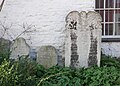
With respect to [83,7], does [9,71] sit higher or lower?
lower

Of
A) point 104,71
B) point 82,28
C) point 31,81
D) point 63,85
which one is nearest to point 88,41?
point 82,28

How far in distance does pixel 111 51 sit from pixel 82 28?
137 cm

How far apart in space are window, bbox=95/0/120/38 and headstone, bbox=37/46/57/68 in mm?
1579

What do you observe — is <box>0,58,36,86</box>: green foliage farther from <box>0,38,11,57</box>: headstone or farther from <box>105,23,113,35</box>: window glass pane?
<box>105,23,113,35</box>: window glass pane

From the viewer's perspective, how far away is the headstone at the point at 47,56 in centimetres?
689

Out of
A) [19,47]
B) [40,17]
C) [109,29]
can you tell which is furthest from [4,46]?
[109,29]

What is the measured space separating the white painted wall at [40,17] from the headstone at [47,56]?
828 millimetres

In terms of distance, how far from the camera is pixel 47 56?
22.6ft

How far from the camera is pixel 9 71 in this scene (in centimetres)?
499

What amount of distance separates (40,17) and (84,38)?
1.44m

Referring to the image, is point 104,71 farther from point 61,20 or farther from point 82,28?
point 61,20

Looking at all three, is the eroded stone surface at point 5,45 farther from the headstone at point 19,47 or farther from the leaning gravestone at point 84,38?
the leaning gravestone at point 84,38

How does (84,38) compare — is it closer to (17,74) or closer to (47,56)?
(47,56)

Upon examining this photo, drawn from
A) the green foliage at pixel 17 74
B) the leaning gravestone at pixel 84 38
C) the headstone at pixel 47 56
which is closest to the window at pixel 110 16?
the leaning gravestone at pixel 84 38
